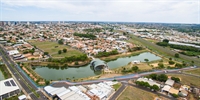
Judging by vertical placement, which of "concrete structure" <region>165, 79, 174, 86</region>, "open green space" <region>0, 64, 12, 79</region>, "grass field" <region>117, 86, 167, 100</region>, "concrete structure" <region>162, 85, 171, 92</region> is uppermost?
"open green space" <region>0, 64, 12, 79</region>

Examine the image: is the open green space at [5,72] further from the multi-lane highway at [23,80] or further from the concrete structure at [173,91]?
the concrete structure at [173,91]

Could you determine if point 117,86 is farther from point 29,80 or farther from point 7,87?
point 7,87

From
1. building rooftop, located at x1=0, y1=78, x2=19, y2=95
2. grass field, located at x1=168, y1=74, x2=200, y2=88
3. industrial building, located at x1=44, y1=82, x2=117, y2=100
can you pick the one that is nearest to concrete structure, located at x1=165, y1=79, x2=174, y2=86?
grass field, located at x1=168, y1=74, x2=200, y2=88

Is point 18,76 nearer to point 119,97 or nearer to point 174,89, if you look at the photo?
point 119,97

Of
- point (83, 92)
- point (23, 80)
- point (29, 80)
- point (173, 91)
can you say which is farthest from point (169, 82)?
point (23, 80)

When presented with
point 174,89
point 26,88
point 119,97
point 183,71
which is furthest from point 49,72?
point 183,71

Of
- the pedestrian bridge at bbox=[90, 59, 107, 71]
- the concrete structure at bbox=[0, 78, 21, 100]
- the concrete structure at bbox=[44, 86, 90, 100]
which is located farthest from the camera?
the pedestrian bridge at bbox=[90, 59, 107, 71]

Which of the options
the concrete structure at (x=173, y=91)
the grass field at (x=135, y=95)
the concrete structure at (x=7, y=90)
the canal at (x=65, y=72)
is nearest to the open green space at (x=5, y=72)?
the concrete structure at (x=7, y=90)

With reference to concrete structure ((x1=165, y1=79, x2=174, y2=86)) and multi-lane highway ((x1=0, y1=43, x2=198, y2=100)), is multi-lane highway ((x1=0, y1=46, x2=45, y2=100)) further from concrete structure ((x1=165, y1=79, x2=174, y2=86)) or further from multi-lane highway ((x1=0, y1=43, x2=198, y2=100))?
concrete structure ((x1=165, y1=79, x2=174, y2=86))
